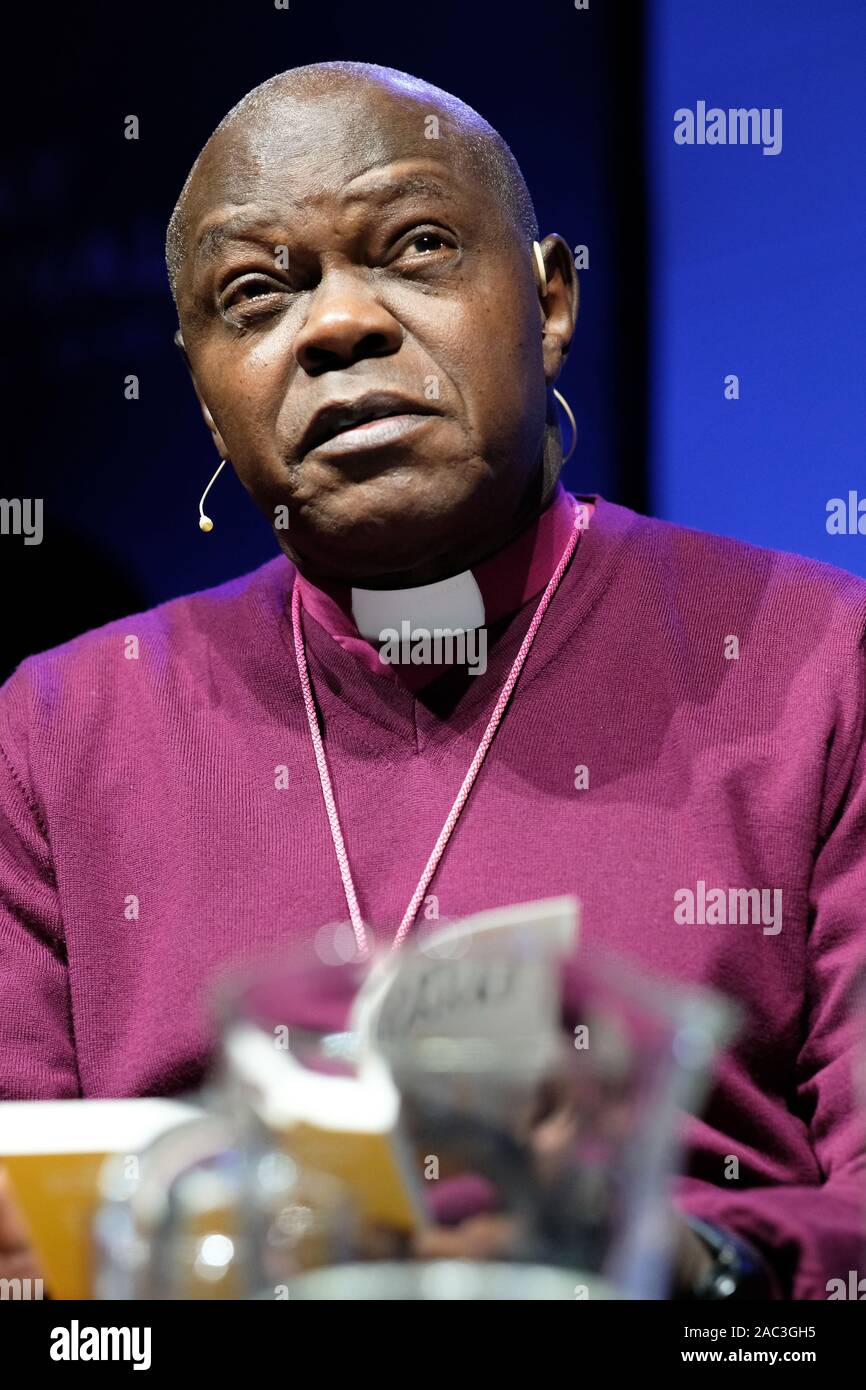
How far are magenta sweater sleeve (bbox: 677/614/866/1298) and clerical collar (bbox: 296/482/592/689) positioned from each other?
360mm

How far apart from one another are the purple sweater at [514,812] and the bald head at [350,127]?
1.36ft

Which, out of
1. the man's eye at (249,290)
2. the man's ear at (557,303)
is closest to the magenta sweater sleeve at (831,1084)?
the man's ear at (557,303)

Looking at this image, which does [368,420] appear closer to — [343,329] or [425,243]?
[343,329]

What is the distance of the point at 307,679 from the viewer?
1.96 m

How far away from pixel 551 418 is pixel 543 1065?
1.15m

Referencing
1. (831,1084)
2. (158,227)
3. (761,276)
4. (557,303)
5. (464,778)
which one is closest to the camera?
(831,1084)

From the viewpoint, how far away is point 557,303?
2.01 meters

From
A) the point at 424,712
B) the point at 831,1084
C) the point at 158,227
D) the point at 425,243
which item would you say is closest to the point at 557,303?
the point at 425,243

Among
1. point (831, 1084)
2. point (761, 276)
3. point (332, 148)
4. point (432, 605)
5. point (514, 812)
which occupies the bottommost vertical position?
point (831, 1084)

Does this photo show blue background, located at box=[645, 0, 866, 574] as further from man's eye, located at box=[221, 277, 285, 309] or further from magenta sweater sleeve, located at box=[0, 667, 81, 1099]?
magenta sweater sleeve, located at box=[0, 667, 81, 1099]

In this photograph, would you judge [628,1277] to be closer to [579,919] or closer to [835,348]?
[579,919]

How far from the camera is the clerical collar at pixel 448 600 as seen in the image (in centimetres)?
190

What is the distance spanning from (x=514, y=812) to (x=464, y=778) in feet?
0.23

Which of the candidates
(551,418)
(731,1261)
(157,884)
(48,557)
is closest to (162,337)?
(48,557)
